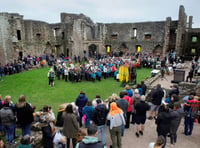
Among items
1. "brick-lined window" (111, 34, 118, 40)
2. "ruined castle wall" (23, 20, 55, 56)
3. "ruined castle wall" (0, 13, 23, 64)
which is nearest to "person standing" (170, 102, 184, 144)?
"ruined castle wall" (0, 13, 23, 64)

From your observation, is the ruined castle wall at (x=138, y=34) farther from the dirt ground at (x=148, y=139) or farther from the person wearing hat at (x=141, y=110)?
the person wearing hat at (x=141, y=110)

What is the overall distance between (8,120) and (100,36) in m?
26.1

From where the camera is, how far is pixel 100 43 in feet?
91.7

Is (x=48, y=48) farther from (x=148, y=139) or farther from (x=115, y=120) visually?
(x=115, y=120)

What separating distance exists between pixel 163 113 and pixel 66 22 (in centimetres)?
2593

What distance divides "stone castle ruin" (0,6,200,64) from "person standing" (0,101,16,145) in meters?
18.3

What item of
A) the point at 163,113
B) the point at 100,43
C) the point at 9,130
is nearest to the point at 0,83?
the point at 9,130

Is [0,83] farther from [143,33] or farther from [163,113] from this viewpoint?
[143,33]

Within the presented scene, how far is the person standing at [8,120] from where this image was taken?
4406 mm

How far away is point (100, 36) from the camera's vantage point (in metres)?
29.0

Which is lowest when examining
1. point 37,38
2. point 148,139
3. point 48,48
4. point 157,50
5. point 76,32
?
point 148,139

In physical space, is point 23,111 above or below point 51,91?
above

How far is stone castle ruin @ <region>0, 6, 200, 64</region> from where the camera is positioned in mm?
22094

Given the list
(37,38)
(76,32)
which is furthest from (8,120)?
(76,32)
